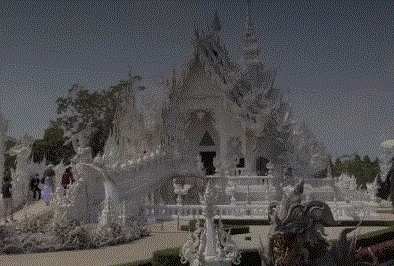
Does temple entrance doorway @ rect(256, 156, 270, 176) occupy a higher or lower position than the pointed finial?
lower

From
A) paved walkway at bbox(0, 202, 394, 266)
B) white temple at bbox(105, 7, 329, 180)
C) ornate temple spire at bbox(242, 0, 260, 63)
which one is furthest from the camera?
ornate temple spire at bbox(242, 0, 260, 63)

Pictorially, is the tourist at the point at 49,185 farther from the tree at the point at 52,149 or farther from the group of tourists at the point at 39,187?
the tree at the point at 52,149

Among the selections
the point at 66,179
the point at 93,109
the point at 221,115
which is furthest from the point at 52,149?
the point at 66,179

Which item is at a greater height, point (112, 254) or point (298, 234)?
point (298, 234)

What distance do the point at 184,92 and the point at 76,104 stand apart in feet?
53.3

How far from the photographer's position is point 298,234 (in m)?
6.11

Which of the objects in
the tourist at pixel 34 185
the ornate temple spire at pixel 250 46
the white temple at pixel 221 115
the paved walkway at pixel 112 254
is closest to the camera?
the paved walkway at pixel 112 254

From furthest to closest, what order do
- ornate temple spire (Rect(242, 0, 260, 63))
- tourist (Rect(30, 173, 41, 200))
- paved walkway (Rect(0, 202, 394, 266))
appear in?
1. ornate temple spire (Rect(242, 0, 260, 63))
2. tourist (Rect(30, 173, 41, 200))
3. paved walkway (Rect(0, 202, 394, 266))

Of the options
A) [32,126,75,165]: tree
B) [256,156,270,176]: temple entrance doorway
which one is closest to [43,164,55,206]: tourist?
[256,156,270,176]: temple entrance doorway

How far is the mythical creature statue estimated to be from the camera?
610 centimetres

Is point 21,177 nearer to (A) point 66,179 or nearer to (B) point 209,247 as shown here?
(A) point 66,179

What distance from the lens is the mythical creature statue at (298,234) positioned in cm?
610

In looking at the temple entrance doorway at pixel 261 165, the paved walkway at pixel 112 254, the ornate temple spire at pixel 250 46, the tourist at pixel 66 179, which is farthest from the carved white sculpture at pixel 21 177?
the ornate temple spire at pixel 250 46

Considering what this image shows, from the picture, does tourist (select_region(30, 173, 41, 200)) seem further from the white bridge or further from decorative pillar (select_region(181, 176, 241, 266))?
decorative pillar (select_region(181, 176, 241, 266))
